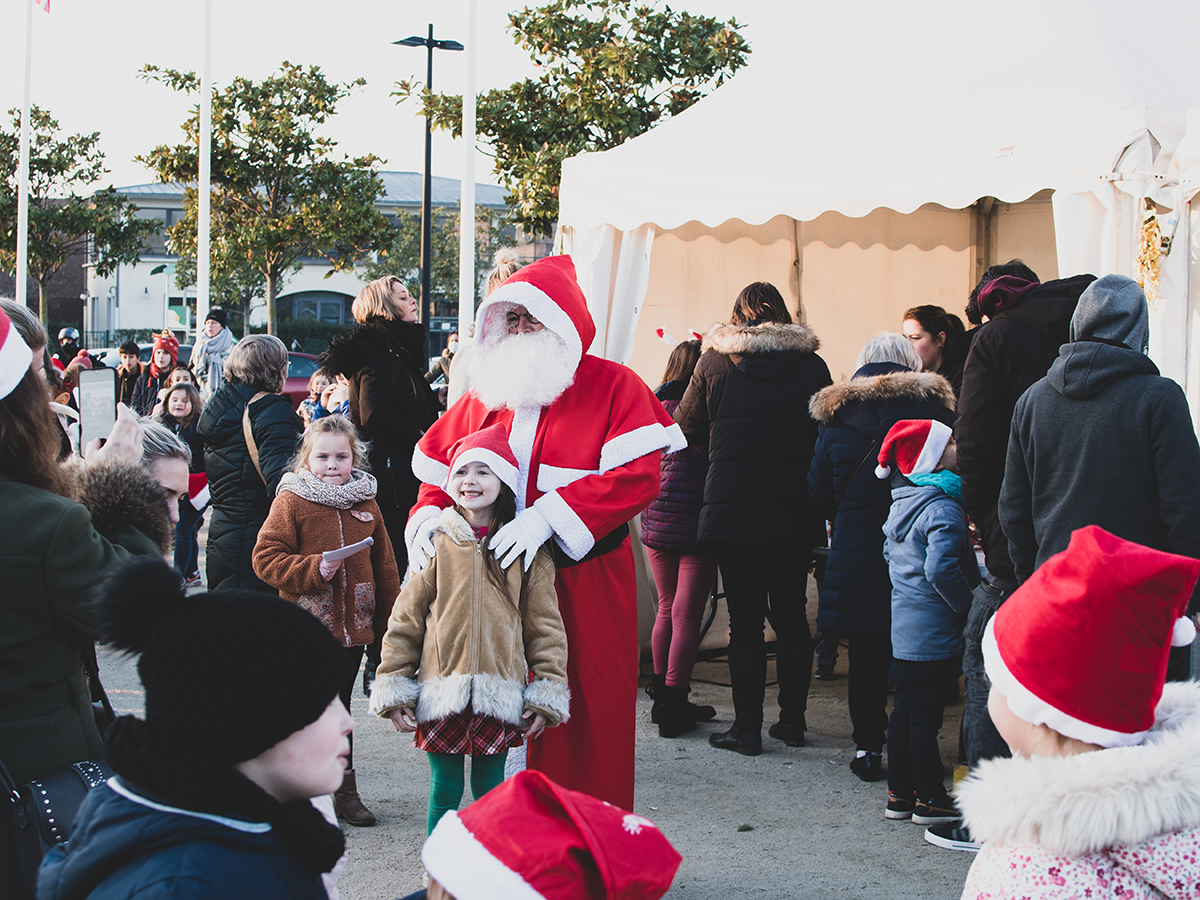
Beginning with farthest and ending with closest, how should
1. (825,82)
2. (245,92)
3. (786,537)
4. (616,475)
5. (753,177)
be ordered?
(245,92) → (825,82) → (753,177) → (786,537) → (616,475)

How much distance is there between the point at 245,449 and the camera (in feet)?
14.8

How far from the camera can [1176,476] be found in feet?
9.88

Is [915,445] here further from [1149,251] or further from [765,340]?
[1149,251]

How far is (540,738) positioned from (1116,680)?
2.09 meters

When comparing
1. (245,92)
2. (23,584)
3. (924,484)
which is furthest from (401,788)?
(245,92)

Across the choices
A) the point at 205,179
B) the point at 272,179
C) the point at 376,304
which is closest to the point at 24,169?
the point at 272,179

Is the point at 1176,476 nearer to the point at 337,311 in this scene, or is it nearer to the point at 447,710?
the point at 447,710

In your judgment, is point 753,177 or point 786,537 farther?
point 753,177

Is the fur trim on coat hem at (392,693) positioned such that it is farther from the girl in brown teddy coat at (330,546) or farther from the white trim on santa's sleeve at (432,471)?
the girl in brown teddy coat at (330,546)

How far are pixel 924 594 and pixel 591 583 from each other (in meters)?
1.35

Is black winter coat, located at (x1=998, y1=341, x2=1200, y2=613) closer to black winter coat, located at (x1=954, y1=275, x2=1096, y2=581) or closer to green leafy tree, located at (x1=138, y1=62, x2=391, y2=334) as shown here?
black winter coat, located at (x1=954, y1=275, x2=1096, y2=581)

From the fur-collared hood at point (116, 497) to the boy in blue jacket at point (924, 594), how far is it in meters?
2.64

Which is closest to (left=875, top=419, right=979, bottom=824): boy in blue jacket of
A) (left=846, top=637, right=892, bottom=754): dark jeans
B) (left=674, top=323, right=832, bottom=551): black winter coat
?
(left=846, top=637, right=892, bottom=754): dark jeans

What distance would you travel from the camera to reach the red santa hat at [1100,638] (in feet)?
5.28
